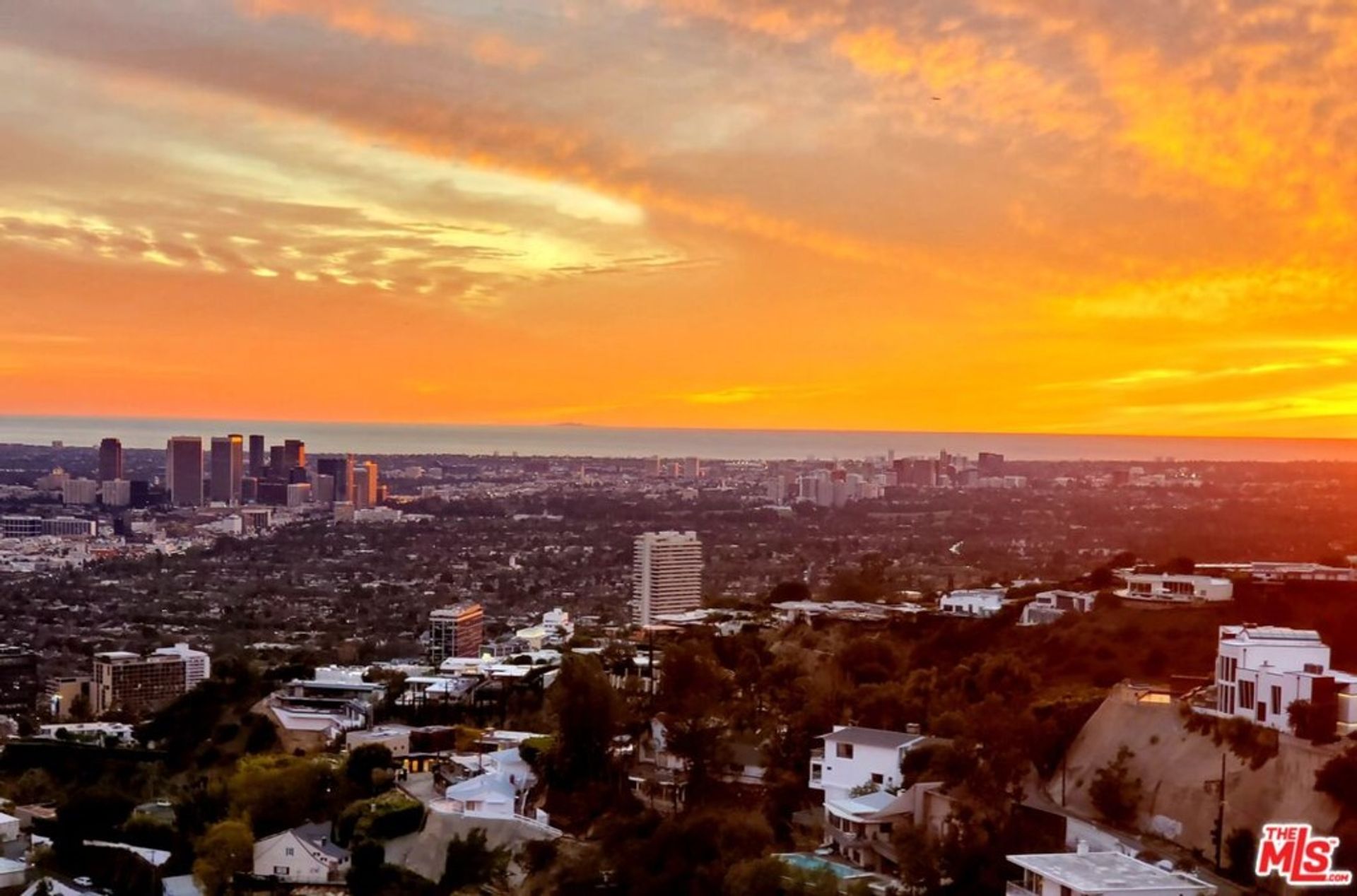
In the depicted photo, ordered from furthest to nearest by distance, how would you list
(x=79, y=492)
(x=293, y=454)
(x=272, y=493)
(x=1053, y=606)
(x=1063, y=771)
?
(x=293, y=454) < (x=272, y=493) < (x=79, y=492) < (x=1053, y=606) < (x=1063, y=771)

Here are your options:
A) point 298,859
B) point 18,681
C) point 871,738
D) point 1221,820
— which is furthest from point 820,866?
point 18,681

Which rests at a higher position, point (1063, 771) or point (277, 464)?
point (277, 464)

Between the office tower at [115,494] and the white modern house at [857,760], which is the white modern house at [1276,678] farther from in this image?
the office tower at [115,494]

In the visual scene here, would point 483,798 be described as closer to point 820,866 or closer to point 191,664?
point 820,866

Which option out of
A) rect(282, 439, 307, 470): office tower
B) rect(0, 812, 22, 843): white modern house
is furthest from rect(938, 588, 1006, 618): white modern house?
rect(282, 439, 307, 470): office tower

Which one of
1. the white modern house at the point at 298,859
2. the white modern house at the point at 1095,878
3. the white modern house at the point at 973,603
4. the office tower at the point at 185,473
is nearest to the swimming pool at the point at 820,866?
the white modern house at the point at 1095,878

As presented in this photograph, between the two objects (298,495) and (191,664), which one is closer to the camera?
(191,664)
